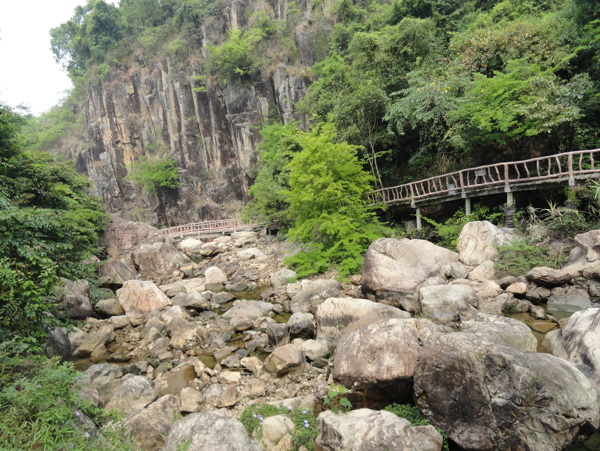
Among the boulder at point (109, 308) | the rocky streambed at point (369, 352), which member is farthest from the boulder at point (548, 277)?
the boulder at point (109, 308)

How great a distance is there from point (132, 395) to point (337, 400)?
3.51 metres

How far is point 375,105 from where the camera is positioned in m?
12.5

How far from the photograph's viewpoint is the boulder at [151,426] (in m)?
4.06

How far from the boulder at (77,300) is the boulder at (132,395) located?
4734 mm

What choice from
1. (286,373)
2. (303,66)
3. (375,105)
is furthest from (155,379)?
(303,66)

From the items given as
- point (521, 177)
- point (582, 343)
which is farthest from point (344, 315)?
point (521, 177)

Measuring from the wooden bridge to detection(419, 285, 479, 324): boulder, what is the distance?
18214 millimetres

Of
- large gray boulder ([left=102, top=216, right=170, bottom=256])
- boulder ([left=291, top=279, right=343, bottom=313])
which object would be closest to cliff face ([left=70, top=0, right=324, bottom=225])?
large gray boulder ([left=102, top=216, right=170, bottom=256])

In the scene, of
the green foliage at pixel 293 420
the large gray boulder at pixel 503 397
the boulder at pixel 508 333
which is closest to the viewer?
the large gray boulder at pixel 503 397

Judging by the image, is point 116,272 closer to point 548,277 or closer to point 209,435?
point 209,435

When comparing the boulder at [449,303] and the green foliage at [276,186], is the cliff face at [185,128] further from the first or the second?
the boulder at [449,303]

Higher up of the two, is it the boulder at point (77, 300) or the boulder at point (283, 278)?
the boulder at point (77, 300)

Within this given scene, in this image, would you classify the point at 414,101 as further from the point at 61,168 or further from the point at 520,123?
the point at 61,168

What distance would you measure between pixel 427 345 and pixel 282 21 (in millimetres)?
33808
